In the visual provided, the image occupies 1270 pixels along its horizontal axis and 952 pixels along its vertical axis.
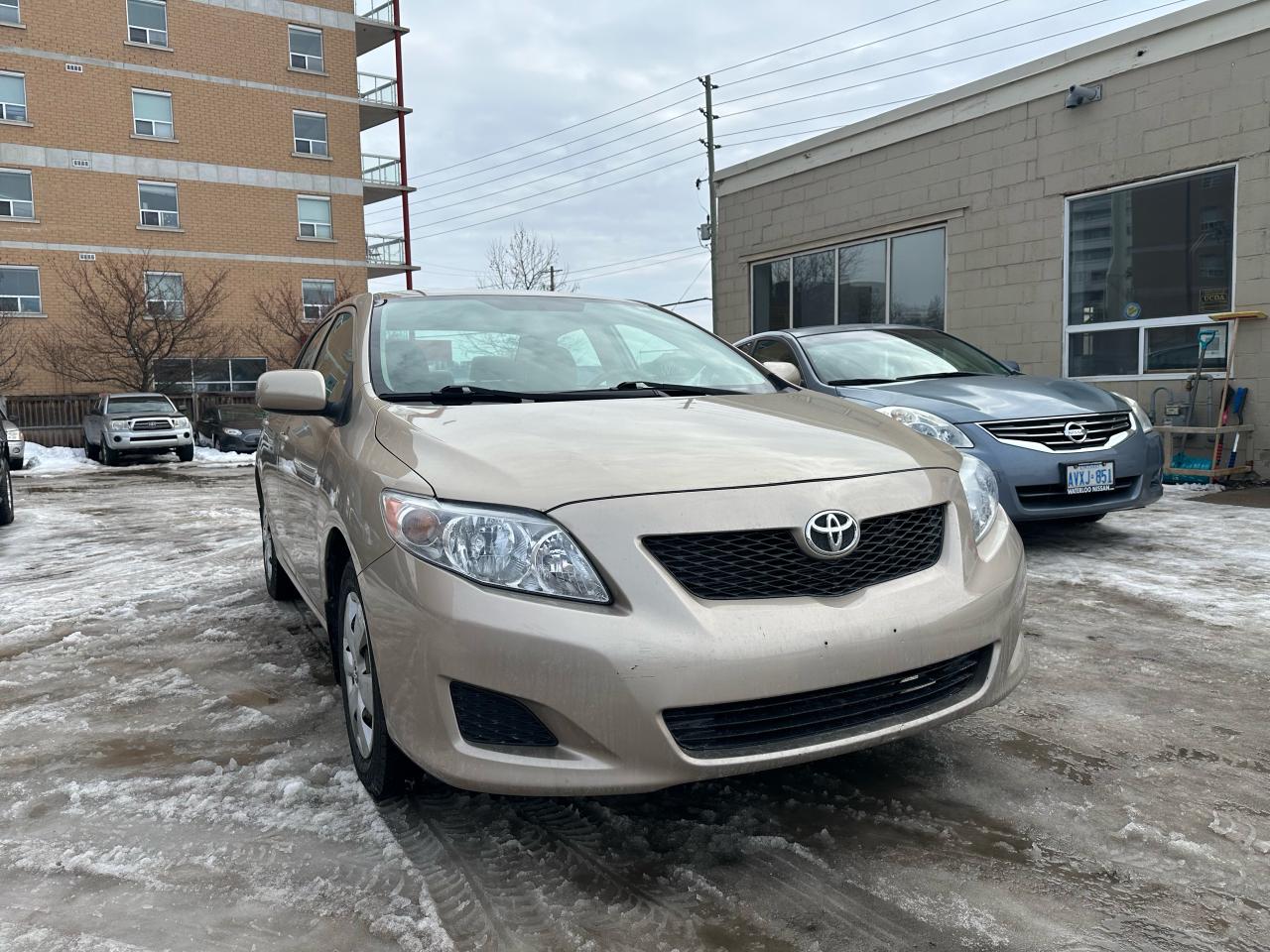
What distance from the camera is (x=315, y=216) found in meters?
28.9

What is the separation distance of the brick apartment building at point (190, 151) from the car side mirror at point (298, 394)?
2386cm

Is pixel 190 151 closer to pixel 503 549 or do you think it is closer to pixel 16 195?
pixel 16 195

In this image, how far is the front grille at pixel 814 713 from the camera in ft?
6.97

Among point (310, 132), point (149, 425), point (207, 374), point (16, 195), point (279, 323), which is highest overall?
point (310, 132)

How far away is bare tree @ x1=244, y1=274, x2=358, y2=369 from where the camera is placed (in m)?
27.5

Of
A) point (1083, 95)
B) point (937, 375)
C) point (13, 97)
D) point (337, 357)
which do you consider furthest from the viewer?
point (13, 97)

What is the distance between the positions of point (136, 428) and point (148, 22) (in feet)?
48.3

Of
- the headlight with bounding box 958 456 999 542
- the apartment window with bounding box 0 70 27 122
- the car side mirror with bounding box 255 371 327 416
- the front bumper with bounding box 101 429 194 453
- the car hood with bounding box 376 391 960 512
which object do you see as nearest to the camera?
the car hood with bounding box 376 391 960 512

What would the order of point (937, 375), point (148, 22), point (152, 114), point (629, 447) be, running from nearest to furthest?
point (629, 447)
point (937, 375)
point (148, 22)
point (152, 114)

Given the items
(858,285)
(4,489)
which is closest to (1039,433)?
(858,285)

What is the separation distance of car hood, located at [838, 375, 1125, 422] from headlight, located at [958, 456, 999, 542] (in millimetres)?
2855

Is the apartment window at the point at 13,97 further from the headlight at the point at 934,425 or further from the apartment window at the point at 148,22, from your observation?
the headlight at the point at 934,425

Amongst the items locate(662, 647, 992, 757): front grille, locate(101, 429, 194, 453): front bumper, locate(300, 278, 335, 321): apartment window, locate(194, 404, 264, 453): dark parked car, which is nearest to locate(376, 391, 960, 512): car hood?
locate(662, 647, 992, 757): front grille

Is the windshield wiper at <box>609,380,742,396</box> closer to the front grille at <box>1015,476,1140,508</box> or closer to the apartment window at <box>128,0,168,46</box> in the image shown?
the front grille at <box>1015,476,1140,508</box>
